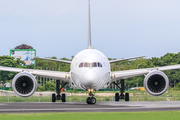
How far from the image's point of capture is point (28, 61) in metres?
192

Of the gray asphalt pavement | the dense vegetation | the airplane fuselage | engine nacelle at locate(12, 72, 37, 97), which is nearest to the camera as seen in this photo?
the gray asphalt pavement

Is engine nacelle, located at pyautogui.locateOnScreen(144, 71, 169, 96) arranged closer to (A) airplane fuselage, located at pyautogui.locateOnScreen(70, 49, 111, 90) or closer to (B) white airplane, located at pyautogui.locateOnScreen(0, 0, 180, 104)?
(B) white airplane, located at pyautogui.locateOnScreen(0, 0, 180, 104)

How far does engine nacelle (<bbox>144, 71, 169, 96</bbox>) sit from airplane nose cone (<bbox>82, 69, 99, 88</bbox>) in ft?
13.2

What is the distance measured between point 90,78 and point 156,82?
5333mm

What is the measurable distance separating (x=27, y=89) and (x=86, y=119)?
1345 cm

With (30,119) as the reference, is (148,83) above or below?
above

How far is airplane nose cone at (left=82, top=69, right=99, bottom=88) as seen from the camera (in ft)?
86.6

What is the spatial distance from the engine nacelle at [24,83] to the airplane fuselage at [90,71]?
3.17m

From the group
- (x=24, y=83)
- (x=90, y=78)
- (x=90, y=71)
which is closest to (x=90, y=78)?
(x=90, y=78)

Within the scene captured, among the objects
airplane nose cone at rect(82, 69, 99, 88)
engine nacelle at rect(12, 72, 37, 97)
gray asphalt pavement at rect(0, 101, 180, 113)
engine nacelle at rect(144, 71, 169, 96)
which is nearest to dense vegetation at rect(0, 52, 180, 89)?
engine nacelle at rect(12, 72, 37, 97)

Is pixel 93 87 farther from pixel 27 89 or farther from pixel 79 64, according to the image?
pixel 27 89

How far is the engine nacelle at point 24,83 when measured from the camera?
28530 millimetres

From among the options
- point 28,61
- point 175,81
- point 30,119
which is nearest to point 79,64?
point 30,119

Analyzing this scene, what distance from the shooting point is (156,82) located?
2864cm
